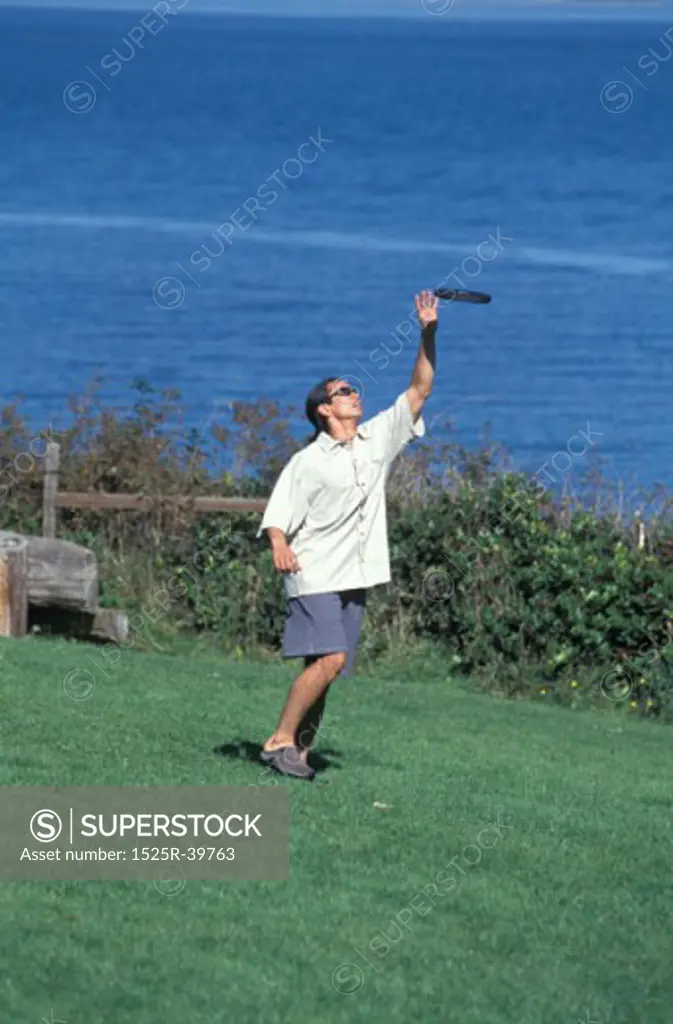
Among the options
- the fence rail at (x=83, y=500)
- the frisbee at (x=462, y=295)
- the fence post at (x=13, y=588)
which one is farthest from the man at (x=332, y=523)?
the fence rail at (x=83, y=500)

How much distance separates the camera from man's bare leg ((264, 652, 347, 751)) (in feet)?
33.7

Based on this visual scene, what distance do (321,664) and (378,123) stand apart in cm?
12316

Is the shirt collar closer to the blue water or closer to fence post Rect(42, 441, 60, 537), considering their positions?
fence post Rect(42, 441, 60, 537)

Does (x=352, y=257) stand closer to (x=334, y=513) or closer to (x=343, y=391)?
(x=343, y=391)

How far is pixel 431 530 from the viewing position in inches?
668

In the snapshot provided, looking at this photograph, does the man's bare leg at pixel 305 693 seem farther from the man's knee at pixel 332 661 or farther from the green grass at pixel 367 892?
the green grass at pixel 367 892

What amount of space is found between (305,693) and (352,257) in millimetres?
61178

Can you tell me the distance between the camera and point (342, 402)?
10.3 m

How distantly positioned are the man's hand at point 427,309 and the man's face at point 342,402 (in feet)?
1.43

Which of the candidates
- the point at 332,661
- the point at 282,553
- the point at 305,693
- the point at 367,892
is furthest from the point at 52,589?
the point at 367,892

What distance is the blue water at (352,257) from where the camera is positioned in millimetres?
44969

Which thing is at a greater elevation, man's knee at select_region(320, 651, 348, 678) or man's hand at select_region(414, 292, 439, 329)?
man's hand at select_region(414, 292, 439, 329)

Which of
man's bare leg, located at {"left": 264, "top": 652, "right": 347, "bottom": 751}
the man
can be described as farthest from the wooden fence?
the man

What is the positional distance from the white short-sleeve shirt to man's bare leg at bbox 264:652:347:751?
0.32 m
